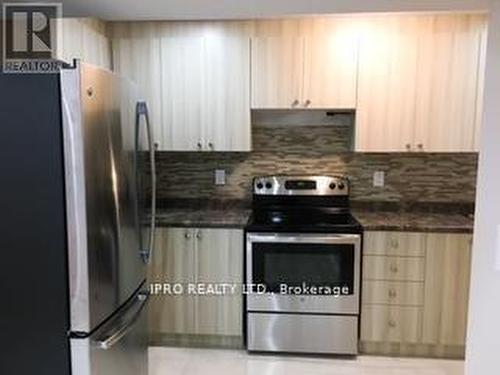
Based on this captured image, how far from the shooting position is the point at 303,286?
296cm

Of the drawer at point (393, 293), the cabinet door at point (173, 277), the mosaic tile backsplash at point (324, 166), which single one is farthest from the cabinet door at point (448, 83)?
the cabinet door at point (173, 277)

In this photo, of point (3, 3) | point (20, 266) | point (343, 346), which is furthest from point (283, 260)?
point (3, 3)

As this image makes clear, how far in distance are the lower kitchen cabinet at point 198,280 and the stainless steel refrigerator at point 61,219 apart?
1118mm

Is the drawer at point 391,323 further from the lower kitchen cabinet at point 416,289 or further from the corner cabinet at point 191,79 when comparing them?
the corner cabinet at point 191,79

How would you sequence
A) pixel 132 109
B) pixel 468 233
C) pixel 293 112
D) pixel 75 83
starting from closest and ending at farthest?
pixel 75 83 → pixel 132 109 → pixel 468 233 → pixel 293 112

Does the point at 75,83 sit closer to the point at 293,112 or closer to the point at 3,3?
the point at 3,3

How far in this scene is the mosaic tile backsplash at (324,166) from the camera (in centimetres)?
335

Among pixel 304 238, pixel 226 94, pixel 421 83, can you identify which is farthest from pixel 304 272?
pixel 421 83

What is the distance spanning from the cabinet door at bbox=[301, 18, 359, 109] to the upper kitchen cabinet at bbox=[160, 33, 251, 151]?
0.43 m

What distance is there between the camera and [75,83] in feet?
5.39

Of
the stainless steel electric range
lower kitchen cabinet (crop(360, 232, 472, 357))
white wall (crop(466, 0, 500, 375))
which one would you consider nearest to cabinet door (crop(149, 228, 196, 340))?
the stainless steel electric range

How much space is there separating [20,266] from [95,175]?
0.46 m

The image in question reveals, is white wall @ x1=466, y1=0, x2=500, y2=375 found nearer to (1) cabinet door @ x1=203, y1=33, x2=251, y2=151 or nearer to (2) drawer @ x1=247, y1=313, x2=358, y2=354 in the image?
(2) drawer @ x1=247, y1=313, x2=358, y2=354

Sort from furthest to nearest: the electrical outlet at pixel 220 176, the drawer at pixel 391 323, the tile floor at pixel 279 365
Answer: the electrical outlet at pixel 220 176 → the drawer at pixel 391 323 → the tile floor at pixel 279 365
